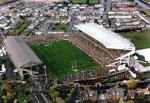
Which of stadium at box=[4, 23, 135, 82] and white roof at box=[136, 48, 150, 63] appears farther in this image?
white roof at box=[136, 48, 150, 63]

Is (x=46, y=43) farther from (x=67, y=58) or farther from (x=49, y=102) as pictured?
(x=49, y=102)

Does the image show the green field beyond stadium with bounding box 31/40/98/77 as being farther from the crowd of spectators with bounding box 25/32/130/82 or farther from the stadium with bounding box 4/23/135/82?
the crowd of spectators with bounding box 25/32/130/82

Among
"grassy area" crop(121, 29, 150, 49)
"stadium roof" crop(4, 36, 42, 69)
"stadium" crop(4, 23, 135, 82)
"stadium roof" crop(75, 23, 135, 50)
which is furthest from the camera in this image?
"grassy area" crop(121, 29, 150, 49)

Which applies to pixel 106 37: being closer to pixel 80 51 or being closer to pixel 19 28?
pixel 80 51

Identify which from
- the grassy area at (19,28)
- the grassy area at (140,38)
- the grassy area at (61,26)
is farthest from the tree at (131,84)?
the grassy area at (19,28)

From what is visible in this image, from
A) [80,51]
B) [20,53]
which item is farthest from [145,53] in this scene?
[20,53]

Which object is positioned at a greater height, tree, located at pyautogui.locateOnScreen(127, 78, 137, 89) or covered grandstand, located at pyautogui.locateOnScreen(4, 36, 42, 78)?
covered grandstand, located at pyautogui.locateOnScreen(4, 36, 42, 78)

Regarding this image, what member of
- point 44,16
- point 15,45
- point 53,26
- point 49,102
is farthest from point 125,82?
point 44,16

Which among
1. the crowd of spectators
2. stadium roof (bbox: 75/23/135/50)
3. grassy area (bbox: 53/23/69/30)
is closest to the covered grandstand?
the crowd of spectators

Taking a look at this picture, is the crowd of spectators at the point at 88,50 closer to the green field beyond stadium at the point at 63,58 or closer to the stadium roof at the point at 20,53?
the green field beyond stadium at the point at 63,58
